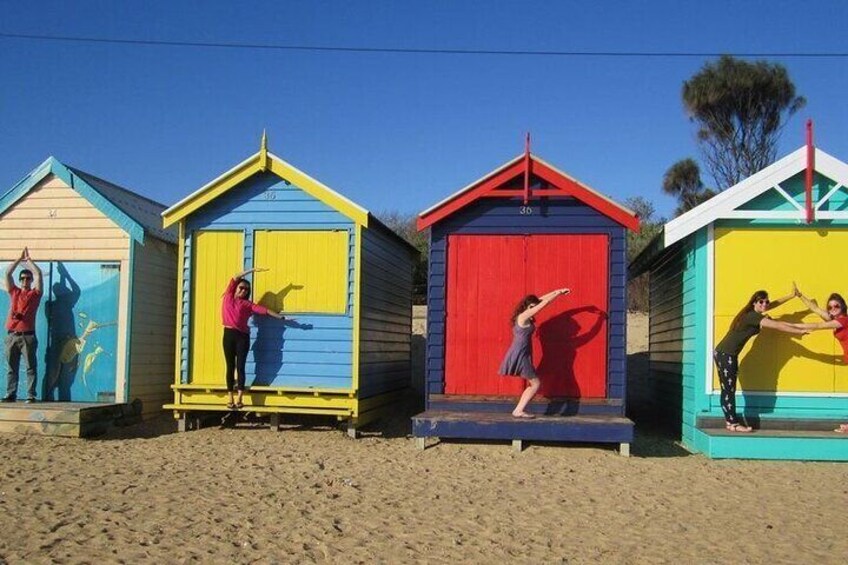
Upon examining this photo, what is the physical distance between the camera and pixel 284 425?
451 inches

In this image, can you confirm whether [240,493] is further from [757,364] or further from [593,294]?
[757,364]

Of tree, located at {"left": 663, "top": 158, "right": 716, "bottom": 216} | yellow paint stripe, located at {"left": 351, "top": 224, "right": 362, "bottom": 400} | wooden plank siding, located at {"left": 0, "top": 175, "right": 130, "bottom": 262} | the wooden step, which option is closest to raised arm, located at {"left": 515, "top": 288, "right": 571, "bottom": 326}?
the wooden step

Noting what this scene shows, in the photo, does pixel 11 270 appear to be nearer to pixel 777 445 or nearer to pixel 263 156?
pixel 263 156

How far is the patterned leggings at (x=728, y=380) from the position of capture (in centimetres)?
961

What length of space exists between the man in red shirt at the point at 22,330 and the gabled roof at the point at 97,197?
1.22 meters

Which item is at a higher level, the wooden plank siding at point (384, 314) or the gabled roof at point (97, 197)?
the gabled roof at point (97, 197)

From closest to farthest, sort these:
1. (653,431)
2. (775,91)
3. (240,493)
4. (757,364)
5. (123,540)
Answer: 1. (123,540)
2. (240,493)
3. (757,364)
4. (653,431)
5. (775,91)

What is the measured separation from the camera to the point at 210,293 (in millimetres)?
11047

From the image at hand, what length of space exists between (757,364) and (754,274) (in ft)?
3.70

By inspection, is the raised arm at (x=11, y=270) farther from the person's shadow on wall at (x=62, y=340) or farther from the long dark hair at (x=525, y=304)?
the long dark hair at (x=525, y=304)

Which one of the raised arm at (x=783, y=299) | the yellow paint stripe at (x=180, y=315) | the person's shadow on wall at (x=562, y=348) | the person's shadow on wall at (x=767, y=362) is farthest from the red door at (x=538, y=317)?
the yellow paint stripe at (x=180, y=315)

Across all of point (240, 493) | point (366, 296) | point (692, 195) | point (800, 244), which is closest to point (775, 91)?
point (692, 195)

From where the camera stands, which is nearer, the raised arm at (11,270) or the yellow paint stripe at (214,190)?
the yellow paint stripe at (214,190)

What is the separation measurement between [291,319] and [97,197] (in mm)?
3383
